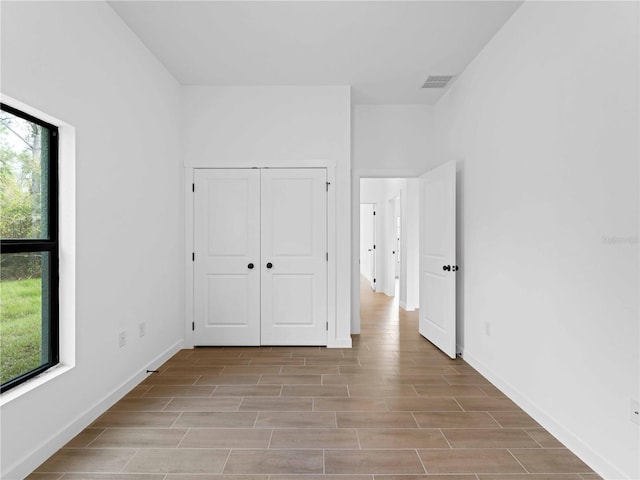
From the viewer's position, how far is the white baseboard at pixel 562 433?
1.94 m

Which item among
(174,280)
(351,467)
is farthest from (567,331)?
(174,280)

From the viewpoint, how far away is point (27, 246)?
209cm

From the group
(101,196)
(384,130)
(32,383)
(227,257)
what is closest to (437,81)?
(384,130)

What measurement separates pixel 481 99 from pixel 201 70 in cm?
269

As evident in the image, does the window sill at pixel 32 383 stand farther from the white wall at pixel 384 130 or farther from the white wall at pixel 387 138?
the white wall at pixel 384 130

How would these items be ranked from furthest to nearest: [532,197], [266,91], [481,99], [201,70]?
1. [266,91]
2. [201,70]
3. [481,99]
4. [532,197]

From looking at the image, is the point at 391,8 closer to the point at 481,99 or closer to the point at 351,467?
the point at 481,99

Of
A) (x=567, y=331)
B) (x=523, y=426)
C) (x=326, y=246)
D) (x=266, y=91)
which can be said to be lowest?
(x=523, y=426)

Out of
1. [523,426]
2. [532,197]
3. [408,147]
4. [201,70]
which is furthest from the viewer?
[408,147]

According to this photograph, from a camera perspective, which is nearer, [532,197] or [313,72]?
[532,197]

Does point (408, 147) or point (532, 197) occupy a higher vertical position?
point (408, 147)

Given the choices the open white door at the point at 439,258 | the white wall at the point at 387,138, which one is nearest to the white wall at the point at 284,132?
the white wall at the point at 387,138

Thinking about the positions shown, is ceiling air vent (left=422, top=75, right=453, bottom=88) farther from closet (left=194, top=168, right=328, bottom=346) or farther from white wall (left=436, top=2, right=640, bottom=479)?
closet (left=194, top=168, right=328, bottom=346)

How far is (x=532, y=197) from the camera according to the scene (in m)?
2.65
